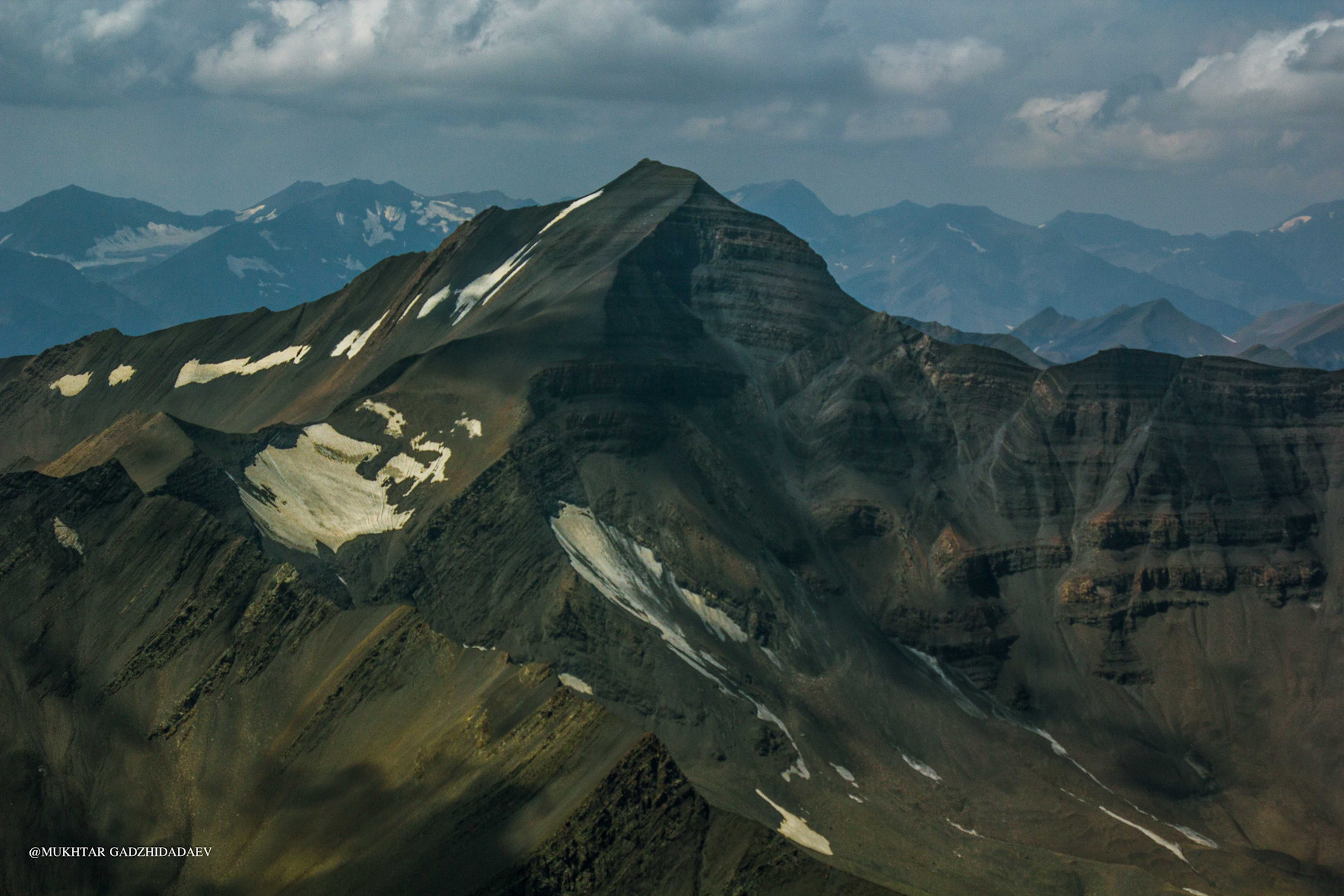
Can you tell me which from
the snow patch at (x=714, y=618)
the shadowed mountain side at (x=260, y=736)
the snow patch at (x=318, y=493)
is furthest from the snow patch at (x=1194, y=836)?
the snow patch at (x=318, y=493)

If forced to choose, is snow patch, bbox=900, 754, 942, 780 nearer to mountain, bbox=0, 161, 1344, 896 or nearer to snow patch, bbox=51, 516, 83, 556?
mountain, bbox=0, 161, 1344, 896

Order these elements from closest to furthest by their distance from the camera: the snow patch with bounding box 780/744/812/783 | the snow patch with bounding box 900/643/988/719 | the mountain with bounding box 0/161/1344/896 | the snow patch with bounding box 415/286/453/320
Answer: the mountain with bounding box 0/161/1344/896 → the snow patch with bounding box 780/744/812/783 → the snow patch with bounding box 900/643/988/719 → the snow patch with bounding box 415/286/453/320

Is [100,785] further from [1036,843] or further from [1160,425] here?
[1160,425]

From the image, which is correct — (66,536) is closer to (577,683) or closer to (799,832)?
(577,683)

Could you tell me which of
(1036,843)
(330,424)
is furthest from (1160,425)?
(330,424)

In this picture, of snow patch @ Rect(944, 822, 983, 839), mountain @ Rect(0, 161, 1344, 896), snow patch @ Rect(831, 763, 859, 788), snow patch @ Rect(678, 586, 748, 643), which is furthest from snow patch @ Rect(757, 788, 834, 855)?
snow patch @ Rect(678, 586, 748, 643)

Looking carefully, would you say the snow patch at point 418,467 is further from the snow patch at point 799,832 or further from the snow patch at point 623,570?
the snow patch at point 799,832
